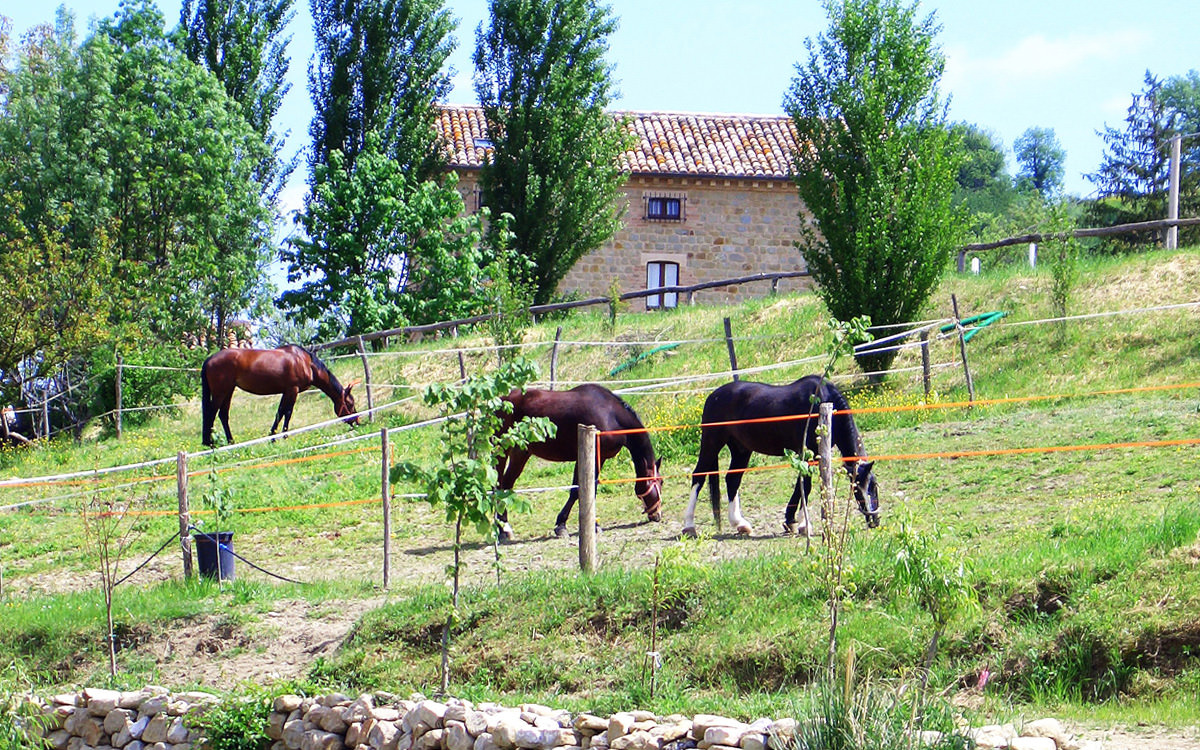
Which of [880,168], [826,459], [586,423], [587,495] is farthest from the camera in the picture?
[880,168]

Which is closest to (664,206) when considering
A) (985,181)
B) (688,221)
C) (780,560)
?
(688,221)

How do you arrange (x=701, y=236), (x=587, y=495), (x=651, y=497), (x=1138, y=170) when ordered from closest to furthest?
(x=587, y=495) → (x=651, y=497) → (x=701, y=236) → (x=1138, y=170)

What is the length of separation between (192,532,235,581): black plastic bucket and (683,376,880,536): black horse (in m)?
4.32

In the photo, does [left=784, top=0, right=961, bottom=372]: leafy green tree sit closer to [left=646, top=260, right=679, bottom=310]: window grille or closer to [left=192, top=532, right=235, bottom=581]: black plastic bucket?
[left=192, top=532, right=235, bottom=581]: black plastic bucket

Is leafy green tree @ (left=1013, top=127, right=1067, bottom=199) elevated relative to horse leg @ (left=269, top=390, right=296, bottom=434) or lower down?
elevated

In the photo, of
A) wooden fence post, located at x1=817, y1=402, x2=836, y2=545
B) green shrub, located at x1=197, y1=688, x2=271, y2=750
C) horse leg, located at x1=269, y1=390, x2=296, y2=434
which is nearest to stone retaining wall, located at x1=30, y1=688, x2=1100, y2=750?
green shrub, located at x1=197, y1=688, x2=271, y2=750

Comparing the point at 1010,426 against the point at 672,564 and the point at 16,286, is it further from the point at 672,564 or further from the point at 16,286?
the point at 16,286

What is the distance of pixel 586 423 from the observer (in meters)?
13.8

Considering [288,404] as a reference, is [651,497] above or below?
below

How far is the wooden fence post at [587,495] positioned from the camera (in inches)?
389

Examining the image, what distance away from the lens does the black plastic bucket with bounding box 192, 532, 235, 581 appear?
38.1 ft

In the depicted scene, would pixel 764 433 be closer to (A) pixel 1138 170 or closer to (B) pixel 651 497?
(B) pixel 651 497

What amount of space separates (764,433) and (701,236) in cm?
2334

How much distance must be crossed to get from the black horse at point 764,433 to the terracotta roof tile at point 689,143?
2099cm
